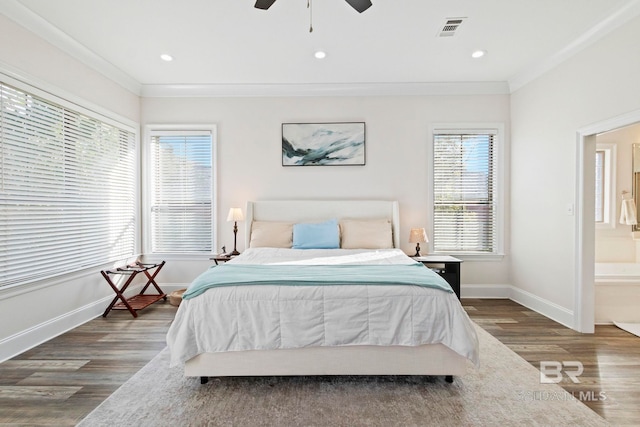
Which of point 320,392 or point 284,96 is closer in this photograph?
point 320,392

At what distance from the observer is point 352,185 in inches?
170

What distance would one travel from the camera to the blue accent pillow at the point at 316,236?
377 cm

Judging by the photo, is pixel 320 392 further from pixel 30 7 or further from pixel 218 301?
pixel 30 7

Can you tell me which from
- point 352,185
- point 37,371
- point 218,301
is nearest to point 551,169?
point 352,185

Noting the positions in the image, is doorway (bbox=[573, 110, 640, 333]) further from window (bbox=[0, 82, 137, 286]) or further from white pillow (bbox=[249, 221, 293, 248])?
window (bbox=[0, 82, 137, 286])

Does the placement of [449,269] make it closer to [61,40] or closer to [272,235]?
[272,235]

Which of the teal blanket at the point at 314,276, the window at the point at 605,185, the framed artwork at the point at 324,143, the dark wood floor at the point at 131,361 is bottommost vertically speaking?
the dark wood floor at the point at 131,361

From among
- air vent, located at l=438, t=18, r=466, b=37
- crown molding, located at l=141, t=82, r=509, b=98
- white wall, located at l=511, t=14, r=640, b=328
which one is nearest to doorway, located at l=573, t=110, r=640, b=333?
white wall, located at l=511, t=14, r=640, b=328

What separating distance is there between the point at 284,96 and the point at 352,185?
151 cm

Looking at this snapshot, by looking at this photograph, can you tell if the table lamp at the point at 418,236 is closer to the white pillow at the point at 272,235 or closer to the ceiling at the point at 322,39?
the white pillow at the point at 272,235

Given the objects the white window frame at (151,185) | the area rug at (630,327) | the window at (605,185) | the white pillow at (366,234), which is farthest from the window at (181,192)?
the window at (605,185)

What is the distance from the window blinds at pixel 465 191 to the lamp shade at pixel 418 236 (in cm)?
55

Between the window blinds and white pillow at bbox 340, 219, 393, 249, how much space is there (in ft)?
2.89

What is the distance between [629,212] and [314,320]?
15.0 ft
